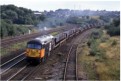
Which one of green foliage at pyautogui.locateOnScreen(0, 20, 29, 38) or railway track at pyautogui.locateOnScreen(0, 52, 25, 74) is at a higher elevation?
railway track at pyautogui.locateOnScreen(0, 52, 25, 74)

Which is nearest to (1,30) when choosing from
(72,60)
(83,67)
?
(72,60)

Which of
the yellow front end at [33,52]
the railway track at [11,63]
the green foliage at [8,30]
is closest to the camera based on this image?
the railway track at [11,63]

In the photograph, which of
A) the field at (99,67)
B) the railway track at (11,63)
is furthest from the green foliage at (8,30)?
the field at (99,67)

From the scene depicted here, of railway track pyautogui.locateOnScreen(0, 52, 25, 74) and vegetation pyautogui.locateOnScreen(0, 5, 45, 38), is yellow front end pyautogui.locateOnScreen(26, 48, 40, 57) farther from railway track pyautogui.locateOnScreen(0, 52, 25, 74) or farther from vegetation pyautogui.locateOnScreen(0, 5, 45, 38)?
vegetation pyautogui.locateOnScreen(0, 5, 45, 38)

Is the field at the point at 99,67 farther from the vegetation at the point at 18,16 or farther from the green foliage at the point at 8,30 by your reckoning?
the vegetation at the point at 18,16

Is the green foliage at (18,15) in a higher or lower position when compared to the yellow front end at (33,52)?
lower

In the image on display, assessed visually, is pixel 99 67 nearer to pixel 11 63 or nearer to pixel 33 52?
pixel 33 52

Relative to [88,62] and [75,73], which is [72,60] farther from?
[75,73]

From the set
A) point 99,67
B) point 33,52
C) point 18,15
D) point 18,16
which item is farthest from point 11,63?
point 18,15

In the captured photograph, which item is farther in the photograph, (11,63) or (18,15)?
(18,15)

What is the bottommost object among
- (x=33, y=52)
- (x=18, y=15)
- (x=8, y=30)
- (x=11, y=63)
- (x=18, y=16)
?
(x=18, y=16)

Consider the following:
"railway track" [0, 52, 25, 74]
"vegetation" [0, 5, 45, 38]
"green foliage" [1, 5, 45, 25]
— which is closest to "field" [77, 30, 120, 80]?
"railway track" [0, 52, 25, 74]

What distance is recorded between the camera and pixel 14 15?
84.4m

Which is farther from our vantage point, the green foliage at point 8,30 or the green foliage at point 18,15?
the green foliage at point 18,15
